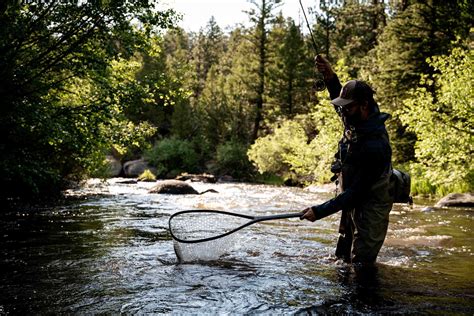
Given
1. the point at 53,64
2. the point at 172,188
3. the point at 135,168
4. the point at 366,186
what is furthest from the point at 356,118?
the point at 135,168

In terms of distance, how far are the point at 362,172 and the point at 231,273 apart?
2.04 meters

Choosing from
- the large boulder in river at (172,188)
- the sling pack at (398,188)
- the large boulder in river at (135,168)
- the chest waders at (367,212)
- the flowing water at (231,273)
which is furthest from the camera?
the large boulder in river at (135,168)

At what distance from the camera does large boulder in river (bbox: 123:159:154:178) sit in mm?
38787

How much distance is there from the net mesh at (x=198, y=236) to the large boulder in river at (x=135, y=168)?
3272 cm

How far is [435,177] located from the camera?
14.1 meters

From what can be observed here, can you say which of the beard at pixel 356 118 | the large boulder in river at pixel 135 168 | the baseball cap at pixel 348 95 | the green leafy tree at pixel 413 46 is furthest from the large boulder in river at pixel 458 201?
the large boulder in river at pixel 135 168

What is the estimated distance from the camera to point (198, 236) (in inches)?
239

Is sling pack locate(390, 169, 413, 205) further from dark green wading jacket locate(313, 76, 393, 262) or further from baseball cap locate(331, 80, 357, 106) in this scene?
baseball cap locate(331, 80, 357, 106)

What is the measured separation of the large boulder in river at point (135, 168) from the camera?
38.8m

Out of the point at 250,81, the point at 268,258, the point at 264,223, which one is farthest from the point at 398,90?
the point at 250,81

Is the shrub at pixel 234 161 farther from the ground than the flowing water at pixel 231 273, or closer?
farther from the ground

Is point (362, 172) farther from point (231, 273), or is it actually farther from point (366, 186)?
point (231, 273)

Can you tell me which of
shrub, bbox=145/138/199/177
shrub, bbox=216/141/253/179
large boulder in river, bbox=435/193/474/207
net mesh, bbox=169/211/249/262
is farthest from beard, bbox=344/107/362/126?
shrub, bbox=145/138/199/177

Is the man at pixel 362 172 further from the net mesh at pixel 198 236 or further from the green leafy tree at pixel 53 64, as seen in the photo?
the green leafy tree at pixel 53 64
